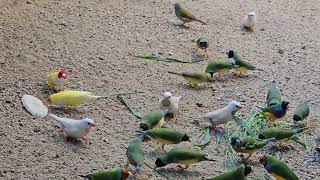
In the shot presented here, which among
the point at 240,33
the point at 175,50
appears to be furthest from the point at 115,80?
the point at 240,33

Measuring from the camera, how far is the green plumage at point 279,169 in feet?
9.68

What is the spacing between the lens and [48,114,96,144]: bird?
3242mm

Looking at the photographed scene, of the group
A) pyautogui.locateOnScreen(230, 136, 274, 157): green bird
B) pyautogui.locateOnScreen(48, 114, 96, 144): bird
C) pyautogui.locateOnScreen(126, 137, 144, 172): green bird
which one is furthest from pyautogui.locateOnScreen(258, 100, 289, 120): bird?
pyautogui.locateOnScreen(48, 114, 96, 144): bird

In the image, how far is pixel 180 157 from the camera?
9.93 feet

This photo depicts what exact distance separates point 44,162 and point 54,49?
1.44 meters

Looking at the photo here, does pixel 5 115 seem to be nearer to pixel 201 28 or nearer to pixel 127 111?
pixel 127 111

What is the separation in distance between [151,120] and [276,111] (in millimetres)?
723

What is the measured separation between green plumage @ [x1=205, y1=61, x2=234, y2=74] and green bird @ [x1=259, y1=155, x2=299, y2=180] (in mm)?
1160

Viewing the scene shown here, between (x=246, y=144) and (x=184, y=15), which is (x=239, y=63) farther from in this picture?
(x=246, y=144)

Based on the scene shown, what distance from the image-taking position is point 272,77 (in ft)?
14.1

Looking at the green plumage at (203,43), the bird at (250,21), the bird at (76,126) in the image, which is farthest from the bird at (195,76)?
the bird at (250,21)

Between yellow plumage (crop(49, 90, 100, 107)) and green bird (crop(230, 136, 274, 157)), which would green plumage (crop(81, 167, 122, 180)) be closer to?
green bird (crop(230, 136, 274, 157))

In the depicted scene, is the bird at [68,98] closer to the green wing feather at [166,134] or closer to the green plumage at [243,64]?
the green wing feather at [166,134]

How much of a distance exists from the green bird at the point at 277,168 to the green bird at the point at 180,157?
31 cm
